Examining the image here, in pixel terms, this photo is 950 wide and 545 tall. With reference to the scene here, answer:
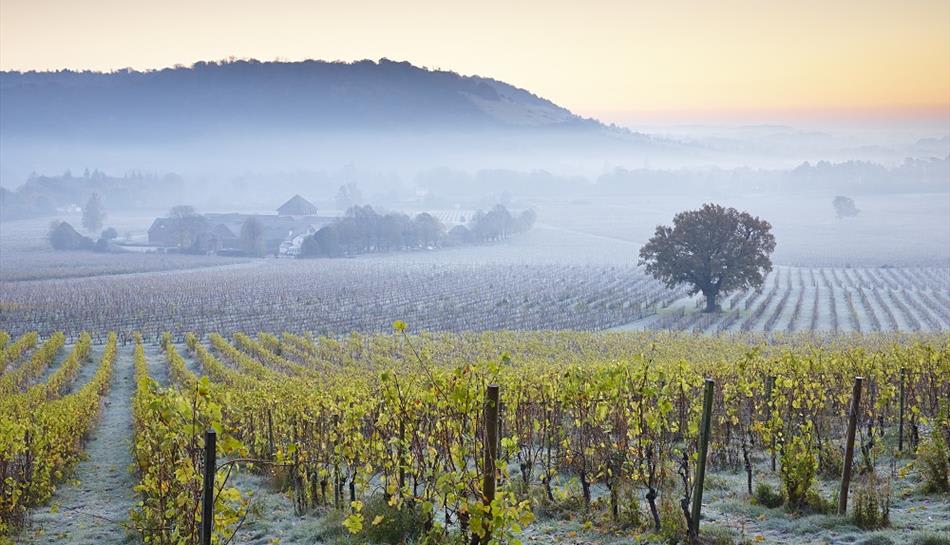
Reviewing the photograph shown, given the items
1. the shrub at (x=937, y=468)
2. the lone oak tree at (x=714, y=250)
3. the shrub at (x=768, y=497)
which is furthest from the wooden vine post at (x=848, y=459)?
the lone oak tree at (x=714, y=250)

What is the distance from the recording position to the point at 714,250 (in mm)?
51094

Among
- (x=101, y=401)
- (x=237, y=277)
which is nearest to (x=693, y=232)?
(x=101, y=401)

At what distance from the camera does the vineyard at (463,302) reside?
47.3m

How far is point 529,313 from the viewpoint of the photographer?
5262 centimetres

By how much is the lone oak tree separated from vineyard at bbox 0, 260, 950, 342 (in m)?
2.29

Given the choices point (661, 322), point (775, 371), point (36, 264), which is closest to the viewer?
point (775, 371)

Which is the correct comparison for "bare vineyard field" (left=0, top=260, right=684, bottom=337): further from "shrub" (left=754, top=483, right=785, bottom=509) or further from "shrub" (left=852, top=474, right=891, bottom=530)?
"shrub" (left=852, top=474, right=891, bottom=530)

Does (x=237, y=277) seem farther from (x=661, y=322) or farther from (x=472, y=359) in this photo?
(x=472, y=359)

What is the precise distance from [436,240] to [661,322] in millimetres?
74869

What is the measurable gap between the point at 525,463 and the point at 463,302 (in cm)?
4754

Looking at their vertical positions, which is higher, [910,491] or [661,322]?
[910,491]

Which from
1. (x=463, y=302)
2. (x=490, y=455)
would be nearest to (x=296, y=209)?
(x=463, y=302)

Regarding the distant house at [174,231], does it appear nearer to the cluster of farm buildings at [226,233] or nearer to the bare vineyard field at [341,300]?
the cluster of farm buildings at [226,233]

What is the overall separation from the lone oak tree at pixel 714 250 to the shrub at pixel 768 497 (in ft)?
140
